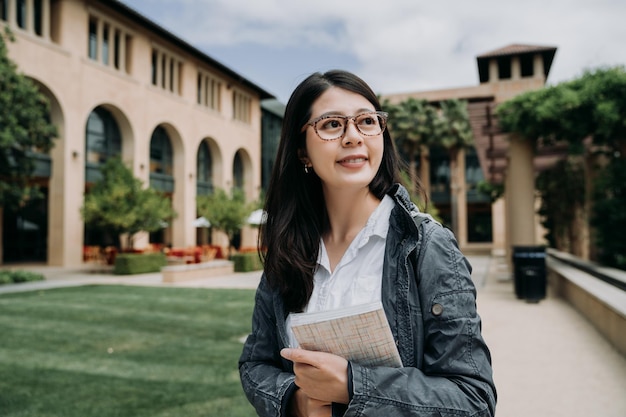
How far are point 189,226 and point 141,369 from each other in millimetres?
28690

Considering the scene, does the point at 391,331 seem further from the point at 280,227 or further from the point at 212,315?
the point at 212,315

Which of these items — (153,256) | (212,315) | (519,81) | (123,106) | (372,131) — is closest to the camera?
(372,131)

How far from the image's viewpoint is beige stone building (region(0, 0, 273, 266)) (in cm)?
2447

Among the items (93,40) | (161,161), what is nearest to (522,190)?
(93,40)

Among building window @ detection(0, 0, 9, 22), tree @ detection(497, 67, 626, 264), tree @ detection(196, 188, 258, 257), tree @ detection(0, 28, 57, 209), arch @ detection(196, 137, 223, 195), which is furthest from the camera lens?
arch @ detection(196, 137, 223, 195)

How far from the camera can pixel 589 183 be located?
16031 mm

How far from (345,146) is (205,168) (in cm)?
3814

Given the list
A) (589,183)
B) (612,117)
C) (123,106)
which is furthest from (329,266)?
(123,106)

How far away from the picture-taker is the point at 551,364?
20.8 feet

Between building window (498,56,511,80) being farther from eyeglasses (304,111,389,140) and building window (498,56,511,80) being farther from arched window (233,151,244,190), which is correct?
eyeglasses (304,111,389,140)

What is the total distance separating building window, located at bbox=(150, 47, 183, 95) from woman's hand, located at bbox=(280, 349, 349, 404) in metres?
33.4

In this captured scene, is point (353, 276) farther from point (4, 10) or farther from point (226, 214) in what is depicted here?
point (4, 10)

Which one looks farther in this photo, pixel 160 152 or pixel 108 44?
pixel 160 152

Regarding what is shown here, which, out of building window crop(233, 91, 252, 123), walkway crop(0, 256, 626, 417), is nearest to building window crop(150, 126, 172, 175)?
building window crop(233, 91, 252, 123)
